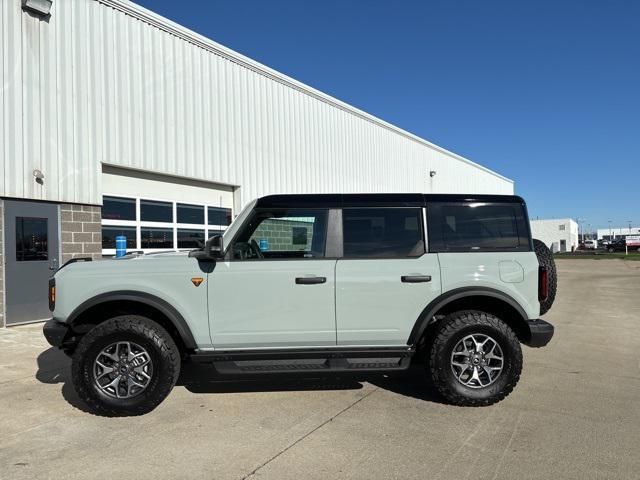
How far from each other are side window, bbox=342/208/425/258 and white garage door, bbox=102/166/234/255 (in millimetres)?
6614

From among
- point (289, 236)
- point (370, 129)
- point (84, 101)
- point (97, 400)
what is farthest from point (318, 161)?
point (97, 400)

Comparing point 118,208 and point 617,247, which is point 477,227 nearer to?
point 118,208

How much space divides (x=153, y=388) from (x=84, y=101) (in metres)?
7.33

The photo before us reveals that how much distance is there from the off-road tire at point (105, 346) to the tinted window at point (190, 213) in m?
7.70

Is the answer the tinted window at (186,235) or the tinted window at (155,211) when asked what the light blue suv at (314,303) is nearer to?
the tinted window at (155,211)

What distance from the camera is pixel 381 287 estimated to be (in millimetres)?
4238

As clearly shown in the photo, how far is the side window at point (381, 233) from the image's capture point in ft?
14.3

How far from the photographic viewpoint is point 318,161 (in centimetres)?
1608

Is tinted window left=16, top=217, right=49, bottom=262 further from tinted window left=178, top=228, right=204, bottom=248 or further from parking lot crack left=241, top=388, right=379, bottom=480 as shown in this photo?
parking lot crack left=241, top=388, right=379, bottom=480

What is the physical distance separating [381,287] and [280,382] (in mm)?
1627

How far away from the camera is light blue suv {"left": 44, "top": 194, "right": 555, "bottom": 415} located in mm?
4082

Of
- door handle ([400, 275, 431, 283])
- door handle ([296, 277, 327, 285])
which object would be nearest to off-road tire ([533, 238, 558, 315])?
door handle ([400, 275, 431, 283])

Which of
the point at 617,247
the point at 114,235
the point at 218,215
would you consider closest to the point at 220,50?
the point at 218,215

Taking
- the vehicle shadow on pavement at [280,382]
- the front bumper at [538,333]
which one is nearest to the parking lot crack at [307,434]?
the vehicle shadow on pavement at [280,382]
